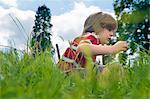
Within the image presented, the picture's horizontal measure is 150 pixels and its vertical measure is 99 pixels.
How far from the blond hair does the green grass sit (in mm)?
2387

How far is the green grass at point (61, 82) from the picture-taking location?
1.61 meters

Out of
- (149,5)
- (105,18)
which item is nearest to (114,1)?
(149,5)

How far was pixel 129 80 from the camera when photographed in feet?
10.4

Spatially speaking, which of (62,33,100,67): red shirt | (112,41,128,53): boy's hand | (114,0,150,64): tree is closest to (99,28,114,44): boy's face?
Answer: (62,33,100,67): red shirt

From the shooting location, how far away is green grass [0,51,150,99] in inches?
63.3

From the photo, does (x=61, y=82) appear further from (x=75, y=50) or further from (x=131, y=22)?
(x=131, y=22)

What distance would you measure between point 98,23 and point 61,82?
4.37 m

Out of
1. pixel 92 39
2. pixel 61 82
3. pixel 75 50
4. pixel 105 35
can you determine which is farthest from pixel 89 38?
pixel 61 82

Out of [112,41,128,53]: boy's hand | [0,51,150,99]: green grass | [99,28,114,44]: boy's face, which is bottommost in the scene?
[0,51,150,99]: green grass

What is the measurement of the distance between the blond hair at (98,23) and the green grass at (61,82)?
2387 millimetres

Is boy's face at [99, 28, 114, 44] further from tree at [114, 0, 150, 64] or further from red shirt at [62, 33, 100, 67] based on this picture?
tree at [114, 0, 150, 64]

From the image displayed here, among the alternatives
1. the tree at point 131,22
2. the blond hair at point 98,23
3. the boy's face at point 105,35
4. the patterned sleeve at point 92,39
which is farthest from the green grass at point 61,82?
the tree at point 131,22

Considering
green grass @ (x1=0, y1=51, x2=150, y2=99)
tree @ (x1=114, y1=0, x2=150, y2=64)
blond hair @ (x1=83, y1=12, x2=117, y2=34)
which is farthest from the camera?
tree @ (x1=114, y1=0, x2=150, y2=64)

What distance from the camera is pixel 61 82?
2.56 meters
